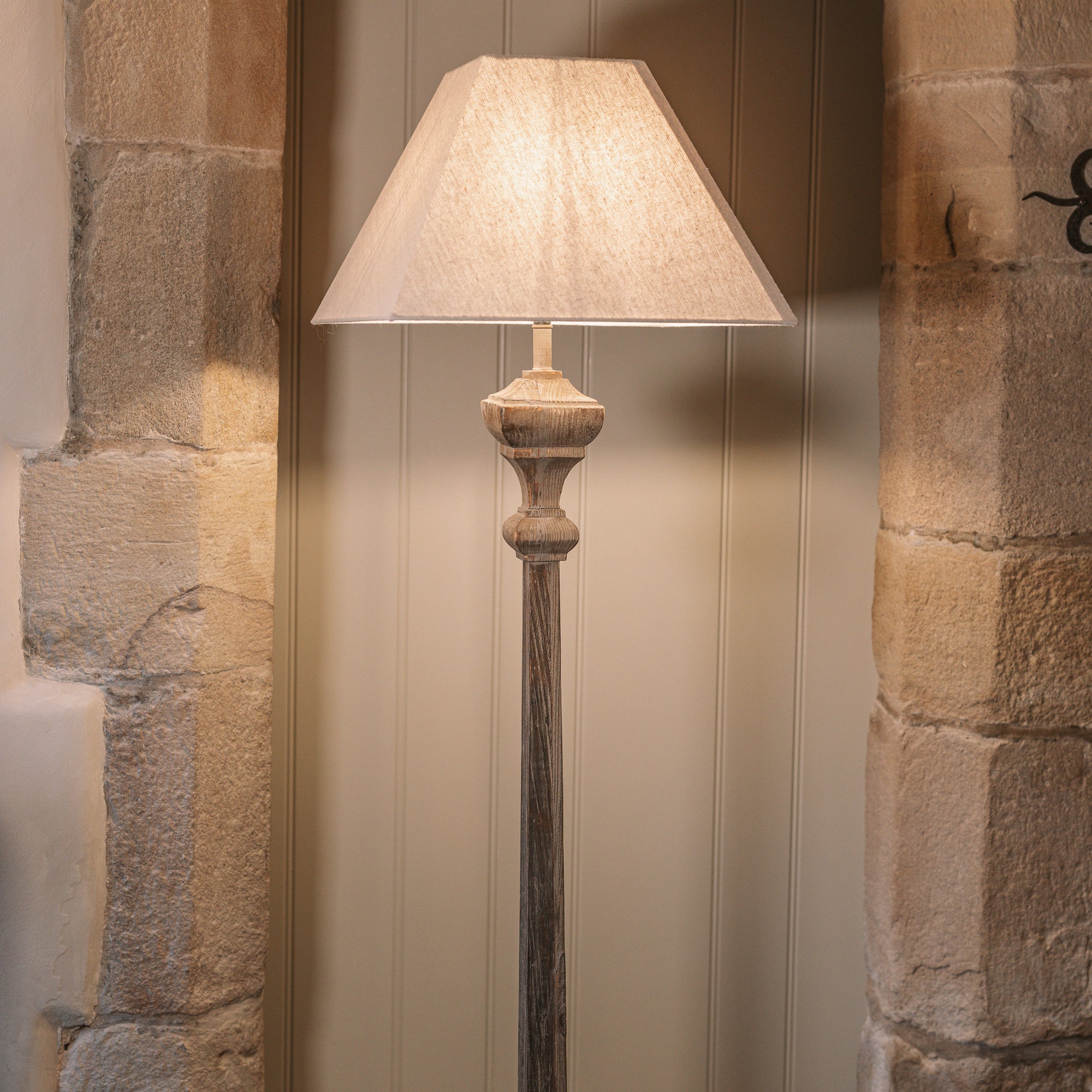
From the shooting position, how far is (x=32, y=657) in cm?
142

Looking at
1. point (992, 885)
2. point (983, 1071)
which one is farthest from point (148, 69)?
point (983, 1071)

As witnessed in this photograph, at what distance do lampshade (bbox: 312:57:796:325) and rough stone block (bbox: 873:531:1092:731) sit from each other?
51 cm

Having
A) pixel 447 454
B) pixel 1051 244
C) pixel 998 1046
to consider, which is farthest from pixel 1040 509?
pixel 447 454

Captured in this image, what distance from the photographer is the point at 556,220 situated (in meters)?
1.05

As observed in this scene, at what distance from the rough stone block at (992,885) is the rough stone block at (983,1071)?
32 millimetres

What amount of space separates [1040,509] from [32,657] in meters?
1.33

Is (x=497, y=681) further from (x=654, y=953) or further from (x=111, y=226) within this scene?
(x=111, y=226)

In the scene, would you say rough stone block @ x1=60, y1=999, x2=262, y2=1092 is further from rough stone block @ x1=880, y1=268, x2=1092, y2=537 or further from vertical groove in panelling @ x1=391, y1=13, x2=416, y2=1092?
rough stone block @ x1=880, y1=268, x2=1092, y2=537

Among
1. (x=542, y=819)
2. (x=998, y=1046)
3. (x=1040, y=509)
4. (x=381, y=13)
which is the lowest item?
(x=998, y=1046)

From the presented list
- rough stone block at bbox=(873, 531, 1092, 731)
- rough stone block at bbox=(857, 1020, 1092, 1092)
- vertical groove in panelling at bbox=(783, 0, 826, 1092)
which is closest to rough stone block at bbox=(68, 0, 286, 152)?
vertical groove in panelling at bbox=(783, 0, 826, 1092)

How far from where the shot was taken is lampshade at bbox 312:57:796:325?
3.35 feet

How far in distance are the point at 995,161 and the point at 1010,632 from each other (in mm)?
608

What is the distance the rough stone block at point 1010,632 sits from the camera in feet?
4.68

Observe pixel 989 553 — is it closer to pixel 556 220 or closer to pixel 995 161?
pixel 995 161
